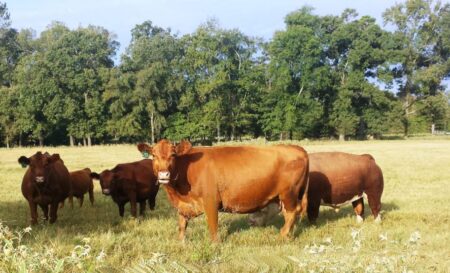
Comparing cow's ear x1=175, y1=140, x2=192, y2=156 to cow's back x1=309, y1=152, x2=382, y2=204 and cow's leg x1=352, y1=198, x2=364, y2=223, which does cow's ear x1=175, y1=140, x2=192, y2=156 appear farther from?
cow's leg x1=352, y1=198, x2=364, y2=223

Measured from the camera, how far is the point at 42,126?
189 ft

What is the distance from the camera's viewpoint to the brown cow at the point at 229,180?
7680 mm

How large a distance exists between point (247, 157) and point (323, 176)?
2343 mm

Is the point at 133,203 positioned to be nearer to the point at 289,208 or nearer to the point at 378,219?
the point at 289,208

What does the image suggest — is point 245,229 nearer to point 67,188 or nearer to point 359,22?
point 67,188

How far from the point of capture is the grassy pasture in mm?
3578

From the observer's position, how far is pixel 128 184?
10.3 m

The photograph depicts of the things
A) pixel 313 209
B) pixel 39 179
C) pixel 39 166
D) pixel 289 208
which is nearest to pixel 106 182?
pixel 39 166

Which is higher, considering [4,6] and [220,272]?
[4,6]

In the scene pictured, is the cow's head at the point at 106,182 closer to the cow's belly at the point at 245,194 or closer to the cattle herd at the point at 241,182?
the cattle herd at the point at 241,182

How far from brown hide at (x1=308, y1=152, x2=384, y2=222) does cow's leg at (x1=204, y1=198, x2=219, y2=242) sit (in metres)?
2.63

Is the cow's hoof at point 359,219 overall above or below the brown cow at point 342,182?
below

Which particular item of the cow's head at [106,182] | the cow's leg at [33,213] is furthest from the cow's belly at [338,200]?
the cow's leg at [33,213]

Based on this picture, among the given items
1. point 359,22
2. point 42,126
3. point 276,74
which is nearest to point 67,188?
point 42,126
